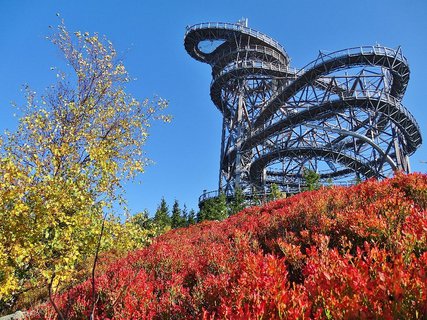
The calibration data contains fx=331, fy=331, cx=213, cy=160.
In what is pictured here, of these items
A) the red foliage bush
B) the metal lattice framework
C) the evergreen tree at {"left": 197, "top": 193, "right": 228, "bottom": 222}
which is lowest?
the red foliage bush

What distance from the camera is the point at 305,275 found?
491 centimetres

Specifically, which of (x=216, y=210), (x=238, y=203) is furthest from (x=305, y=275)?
(x=238, y=203)

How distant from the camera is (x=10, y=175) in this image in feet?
25.1

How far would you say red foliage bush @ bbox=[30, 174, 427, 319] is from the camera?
10.0 ft

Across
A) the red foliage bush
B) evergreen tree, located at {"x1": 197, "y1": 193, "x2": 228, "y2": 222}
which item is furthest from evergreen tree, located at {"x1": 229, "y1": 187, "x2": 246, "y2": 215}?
the red foliage bush

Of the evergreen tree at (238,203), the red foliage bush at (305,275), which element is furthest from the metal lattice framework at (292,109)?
the red foliage bush at (305,275)

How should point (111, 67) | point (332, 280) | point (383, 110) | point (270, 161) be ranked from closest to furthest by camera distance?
1. point (332, 280)
2. point (111, 67)
3. point (383, 110)
4. point (270, 161)

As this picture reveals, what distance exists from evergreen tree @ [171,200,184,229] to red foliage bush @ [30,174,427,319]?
3589 centimetres

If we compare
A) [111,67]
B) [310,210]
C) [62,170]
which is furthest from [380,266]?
[111,67]

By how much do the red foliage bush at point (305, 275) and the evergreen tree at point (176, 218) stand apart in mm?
35890

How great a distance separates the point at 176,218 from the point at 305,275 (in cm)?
4260

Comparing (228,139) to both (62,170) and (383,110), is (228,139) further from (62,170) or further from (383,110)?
(62,170)

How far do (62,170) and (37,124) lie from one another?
1792 millimetres

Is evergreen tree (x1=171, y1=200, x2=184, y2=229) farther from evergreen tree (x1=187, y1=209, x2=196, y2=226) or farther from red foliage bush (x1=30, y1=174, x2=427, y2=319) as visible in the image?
red foliage bush (x1=30, y1=174, x2=427, y2=319)
